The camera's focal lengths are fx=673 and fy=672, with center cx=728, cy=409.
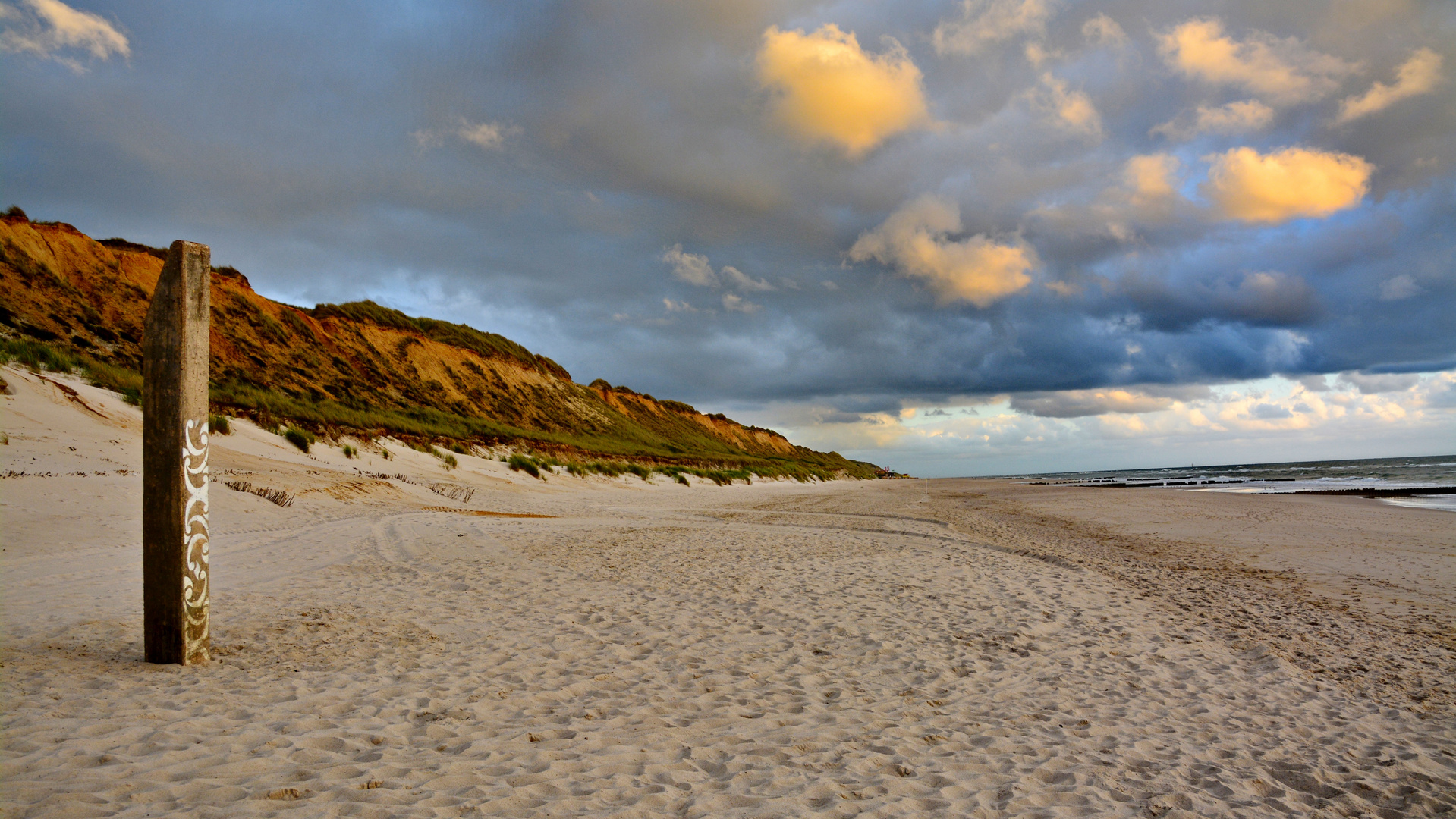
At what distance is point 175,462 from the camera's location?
5.33 meters

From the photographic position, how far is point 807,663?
641 cm

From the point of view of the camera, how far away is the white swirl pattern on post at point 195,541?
5.38m

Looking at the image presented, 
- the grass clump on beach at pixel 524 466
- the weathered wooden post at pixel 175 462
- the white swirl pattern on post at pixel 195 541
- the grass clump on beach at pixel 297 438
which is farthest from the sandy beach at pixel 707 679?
the grass clump on beach at pixel 524 466

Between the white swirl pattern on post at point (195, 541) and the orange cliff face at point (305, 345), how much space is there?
2375 centimetres

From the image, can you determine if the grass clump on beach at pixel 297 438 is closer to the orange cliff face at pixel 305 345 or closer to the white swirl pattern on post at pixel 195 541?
the orange cliff face at pixel 305 345

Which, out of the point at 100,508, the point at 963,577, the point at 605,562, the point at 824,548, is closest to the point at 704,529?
the point at 824,548

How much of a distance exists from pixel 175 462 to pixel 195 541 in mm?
659

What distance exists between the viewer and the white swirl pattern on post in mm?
5375

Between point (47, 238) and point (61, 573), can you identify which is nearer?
point (61, 573)

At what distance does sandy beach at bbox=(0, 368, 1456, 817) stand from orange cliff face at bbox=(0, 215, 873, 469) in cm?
2076

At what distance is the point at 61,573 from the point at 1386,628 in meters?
16.6

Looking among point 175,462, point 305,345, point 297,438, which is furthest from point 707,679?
point 305,345

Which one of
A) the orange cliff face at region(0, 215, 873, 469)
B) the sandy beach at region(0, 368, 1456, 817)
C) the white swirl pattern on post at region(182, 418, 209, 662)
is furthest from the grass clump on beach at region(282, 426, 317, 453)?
the white swirl pattern on post at region(182, 418, 209, 662)

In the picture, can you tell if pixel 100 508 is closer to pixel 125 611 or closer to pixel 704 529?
pixel 125 611
